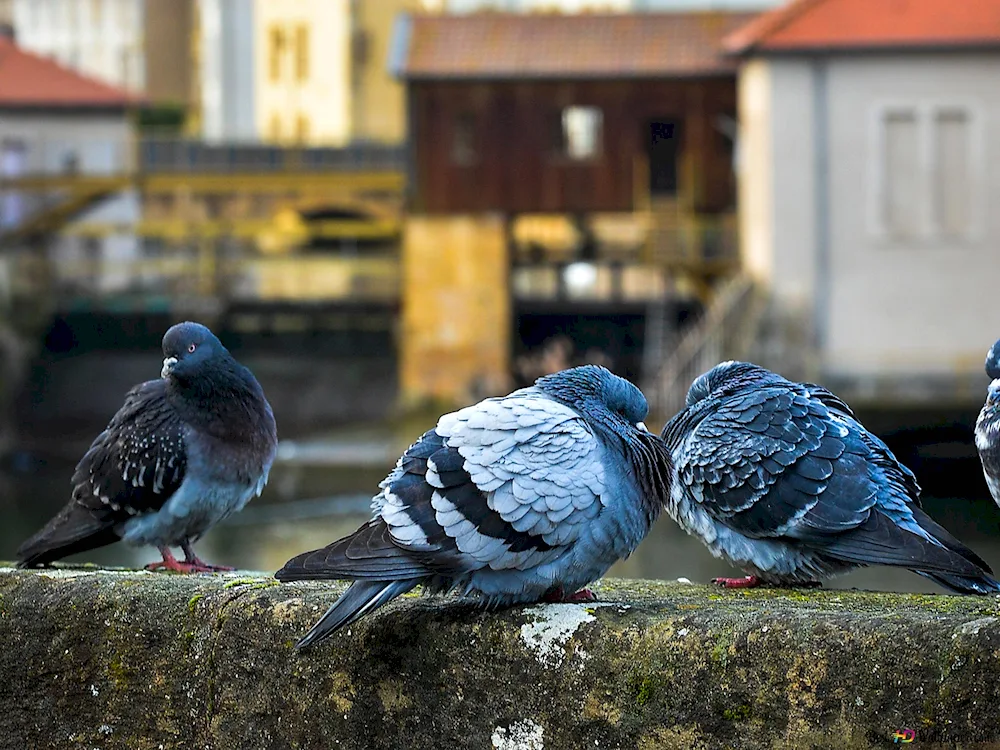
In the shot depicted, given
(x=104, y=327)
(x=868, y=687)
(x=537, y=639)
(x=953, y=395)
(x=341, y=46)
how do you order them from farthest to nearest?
(x=341, y=46) → (x=104, y=327) → (x=953, y=395) → (x=537, y=639) → (x=868, y=687)

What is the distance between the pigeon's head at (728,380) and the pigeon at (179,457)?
1.29m

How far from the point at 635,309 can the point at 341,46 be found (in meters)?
22.9

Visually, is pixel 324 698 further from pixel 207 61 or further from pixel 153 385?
pixel 207 61

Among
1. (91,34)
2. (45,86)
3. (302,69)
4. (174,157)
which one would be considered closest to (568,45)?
(174,157)

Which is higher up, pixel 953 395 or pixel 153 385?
pixel 153 385

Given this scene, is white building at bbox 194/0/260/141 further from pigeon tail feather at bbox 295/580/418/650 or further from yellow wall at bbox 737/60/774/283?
pigeon tail feather at bbox 295/580/418/650

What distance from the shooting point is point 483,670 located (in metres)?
3.25

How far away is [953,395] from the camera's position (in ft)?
80.0

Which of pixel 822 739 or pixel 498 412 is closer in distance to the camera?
pixel 822 739

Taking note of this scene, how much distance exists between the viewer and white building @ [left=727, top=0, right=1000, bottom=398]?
25031 mm

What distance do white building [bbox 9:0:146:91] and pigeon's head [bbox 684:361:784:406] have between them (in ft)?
169

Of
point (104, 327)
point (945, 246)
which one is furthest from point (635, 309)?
point (104, 327)

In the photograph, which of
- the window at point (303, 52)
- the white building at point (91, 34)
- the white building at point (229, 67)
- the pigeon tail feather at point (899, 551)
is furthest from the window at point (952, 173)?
the white building at point (91, 34)

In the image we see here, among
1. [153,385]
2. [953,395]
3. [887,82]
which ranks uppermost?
[887,82]
